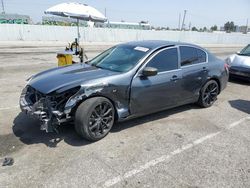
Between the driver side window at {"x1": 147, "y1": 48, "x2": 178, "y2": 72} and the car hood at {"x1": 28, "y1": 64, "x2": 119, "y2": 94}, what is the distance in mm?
854

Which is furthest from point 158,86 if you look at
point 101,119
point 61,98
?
point 61,98

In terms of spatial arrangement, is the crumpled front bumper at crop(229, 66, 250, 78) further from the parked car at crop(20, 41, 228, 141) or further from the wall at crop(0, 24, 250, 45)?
the wall at crop(0, 24, 250, 45)

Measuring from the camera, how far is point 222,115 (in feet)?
18.4

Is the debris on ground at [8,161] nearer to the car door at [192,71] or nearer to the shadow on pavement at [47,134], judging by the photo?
the shadow on pavement at [47,134]

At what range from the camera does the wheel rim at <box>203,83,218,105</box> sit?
5887mm

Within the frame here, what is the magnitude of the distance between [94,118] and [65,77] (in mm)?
841

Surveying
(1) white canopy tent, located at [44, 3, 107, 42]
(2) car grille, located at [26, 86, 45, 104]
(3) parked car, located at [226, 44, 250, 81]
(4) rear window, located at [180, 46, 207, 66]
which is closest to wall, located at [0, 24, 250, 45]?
(1) white canopy tent, located at [44, 3, 107, 42]

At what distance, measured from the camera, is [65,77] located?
4.13m

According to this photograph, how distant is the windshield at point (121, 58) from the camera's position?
4.52 meters

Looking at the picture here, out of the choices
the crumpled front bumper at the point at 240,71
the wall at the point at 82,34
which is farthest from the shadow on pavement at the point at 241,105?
the wall at the point at 82,34

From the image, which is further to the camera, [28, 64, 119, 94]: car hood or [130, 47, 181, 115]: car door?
[130, 47, 181, 115]: car door

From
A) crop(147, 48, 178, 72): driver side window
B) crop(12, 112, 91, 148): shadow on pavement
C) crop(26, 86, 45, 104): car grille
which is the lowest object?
crop(12, 112, 91, 148): shadow on pavement

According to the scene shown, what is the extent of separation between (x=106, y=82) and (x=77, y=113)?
0.68m

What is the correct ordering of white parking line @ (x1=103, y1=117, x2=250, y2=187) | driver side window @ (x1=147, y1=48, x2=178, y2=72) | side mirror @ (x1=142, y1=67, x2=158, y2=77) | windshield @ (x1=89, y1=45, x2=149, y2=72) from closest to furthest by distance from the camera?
white parking line @ (x1=103, y1=117, x2=250, y2=187)
side mirror @ (x1=142, y1=67, x2=158, y2=77)
windshield @ (x1=89, y1=45, x2=149, y2=72)
driver side window @ (x1=147, y1=48, x2=178, y2=72)
